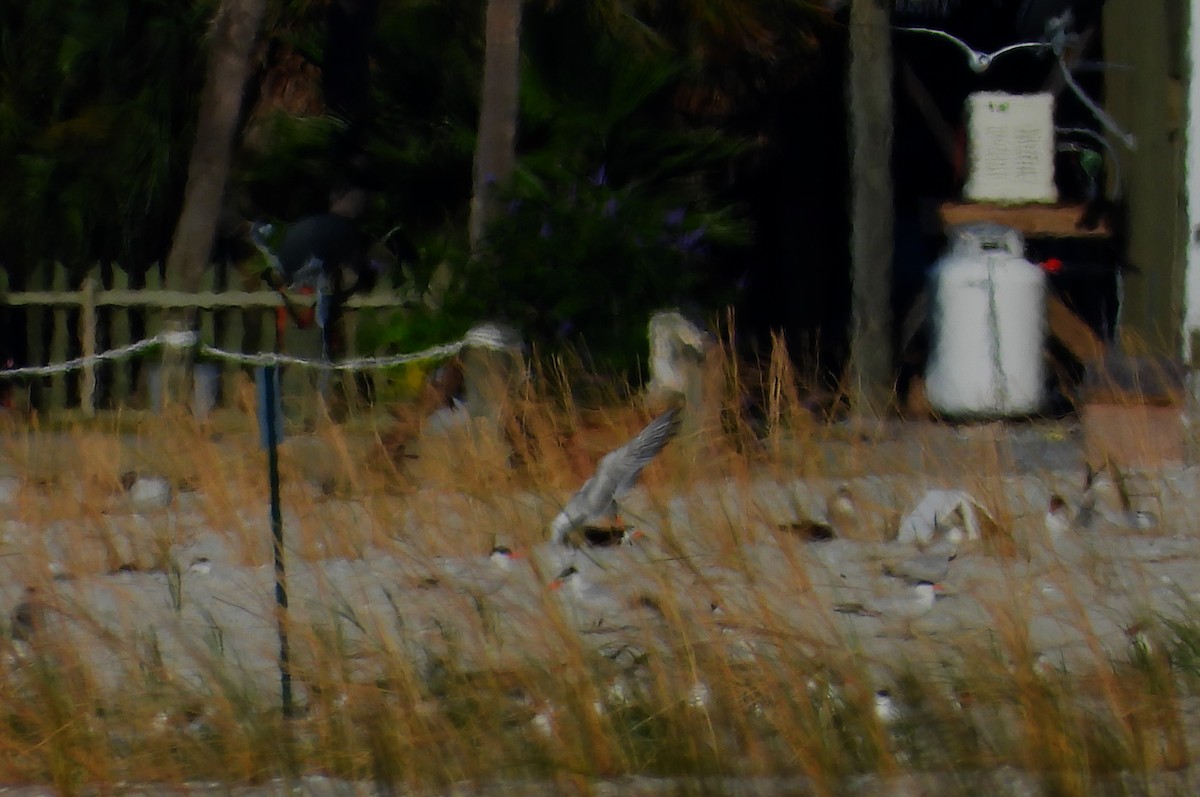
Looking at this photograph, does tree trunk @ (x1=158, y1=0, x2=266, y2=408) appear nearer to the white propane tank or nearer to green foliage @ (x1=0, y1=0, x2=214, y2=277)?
green foliage @ (x1=0, y1=0, x2=214, y2=277)

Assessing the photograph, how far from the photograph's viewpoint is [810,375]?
35.7 feet

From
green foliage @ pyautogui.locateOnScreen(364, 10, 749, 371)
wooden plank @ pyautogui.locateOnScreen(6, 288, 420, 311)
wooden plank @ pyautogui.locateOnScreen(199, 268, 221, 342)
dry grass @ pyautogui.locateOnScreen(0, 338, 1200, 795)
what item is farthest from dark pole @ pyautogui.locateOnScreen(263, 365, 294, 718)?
wooden plank @ pyautogui.locateOnScreen(199, 268, 221, 342)

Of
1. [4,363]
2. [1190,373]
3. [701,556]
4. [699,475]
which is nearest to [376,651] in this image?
[701,556]

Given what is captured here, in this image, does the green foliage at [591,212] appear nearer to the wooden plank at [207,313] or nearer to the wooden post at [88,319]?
the wooden plank at [207,313]

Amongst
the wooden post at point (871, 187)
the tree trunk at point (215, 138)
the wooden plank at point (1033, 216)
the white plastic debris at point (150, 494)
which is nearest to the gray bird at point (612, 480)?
the white plastic debris at point (150, 494)

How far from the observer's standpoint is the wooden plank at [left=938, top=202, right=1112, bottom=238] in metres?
9.23

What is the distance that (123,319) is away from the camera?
10.0 m

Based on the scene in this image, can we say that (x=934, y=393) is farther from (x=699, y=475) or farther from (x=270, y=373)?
(x=270, y=373)

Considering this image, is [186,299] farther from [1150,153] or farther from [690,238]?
[1150,153]

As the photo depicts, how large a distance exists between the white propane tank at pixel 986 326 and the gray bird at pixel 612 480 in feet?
9.14

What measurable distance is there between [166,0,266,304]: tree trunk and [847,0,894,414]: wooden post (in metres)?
3.32

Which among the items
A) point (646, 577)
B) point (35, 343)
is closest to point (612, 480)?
point (646, 577)

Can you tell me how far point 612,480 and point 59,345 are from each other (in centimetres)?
503

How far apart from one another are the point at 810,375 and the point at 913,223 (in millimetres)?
3296
